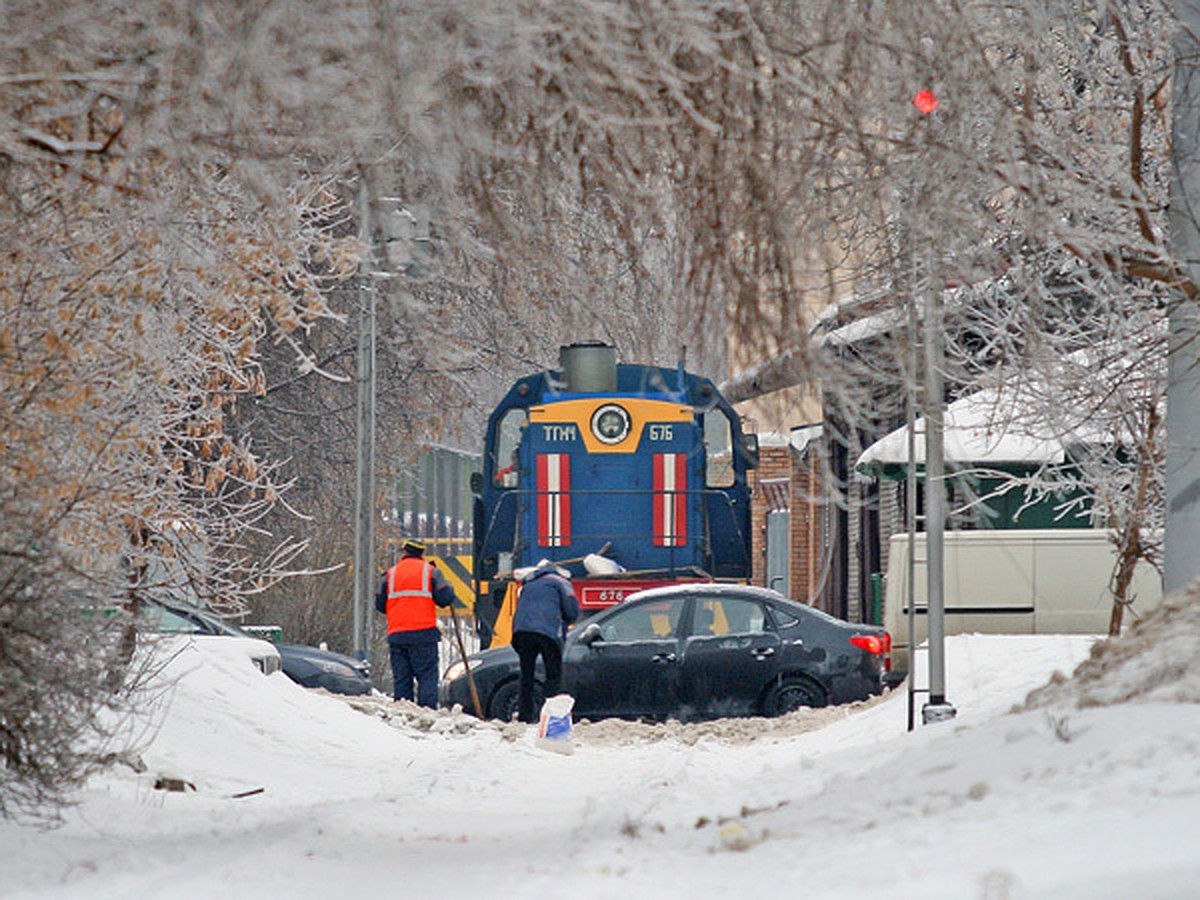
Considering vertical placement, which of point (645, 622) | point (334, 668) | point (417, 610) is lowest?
point (334, 668)

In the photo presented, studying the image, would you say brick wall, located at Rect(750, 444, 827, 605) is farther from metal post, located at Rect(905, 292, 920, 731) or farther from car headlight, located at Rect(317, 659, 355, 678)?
metal post, located at Rect(905, 292, 920, 731)

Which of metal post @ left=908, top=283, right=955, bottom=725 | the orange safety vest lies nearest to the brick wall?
the orange safety vest

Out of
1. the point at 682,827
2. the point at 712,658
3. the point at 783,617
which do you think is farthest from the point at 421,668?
the point at 682,827

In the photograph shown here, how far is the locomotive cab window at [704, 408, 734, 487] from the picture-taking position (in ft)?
74.0

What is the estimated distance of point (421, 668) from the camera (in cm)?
1986

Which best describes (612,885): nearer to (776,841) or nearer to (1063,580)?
(776,841)

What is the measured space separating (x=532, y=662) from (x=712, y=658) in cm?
188

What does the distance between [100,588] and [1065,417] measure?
693 cm

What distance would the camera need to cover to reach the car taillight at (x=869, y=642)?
18969 millimetres

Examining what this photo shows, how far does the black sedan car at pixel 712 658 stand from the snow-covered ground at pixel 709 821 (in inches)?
208

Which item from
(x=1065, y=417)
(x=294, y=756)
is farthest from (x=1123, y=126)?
(x=294, y=756)

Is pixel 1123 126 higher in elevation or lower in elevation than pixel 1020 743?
higher

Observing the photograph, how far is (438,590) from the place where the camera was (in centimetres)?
1916

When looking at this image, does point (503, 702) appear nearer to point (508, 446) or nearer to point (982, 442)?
point (508, 446)
